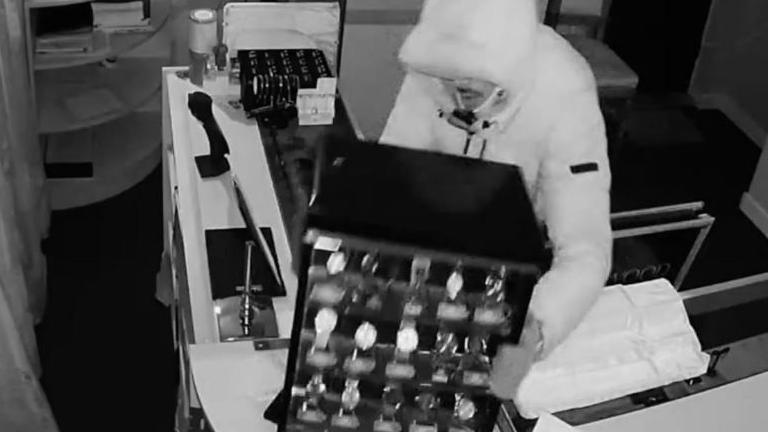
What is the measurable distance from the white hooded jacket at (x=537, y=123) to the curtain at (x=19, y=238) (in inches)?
35.0

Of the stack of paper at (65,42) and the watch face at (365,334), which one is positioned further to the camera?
the stack of paper at (65,42)

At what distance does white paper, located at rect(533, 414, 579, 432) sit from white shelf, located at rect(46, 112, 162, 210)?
1850 millimetres

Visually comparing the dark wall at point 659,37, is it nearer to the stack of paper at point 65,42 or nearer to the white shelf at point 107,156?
the white shelf at point 107,156

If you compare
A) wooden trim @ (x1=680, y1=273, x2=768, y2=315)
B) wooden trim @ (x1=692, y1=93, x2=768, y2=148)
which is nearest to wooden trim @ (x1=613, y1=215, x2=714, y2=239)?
wooden trim @ (x1=680, y1=273, x2=768, y2=315)

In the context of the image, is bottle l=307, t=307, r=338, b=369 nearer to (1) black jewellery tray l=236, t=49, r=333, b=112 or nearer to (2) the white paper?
(2) the white paper

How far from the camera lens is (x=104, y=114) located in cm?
282

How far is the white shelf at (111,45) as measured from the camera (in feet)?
8.61

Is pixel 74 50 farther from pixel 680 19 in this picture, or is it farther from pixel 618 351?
pixel 680 19

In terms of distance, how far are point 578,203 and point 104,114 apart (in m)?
1.68

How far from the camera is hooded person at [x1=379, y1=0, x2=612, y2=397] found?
4.50ft

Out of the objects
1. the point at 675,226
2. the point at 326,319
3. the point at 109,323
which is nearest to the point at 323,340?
the point at 326,319

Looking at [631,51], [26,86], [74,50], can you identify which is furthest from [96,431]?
[631,51]

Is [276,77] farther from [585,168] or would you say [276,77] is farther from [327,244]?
[327,244]

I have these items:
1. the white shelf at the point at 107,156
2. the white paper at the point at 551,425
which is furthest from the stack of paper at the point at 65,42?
the white paper at the point at 551,425
